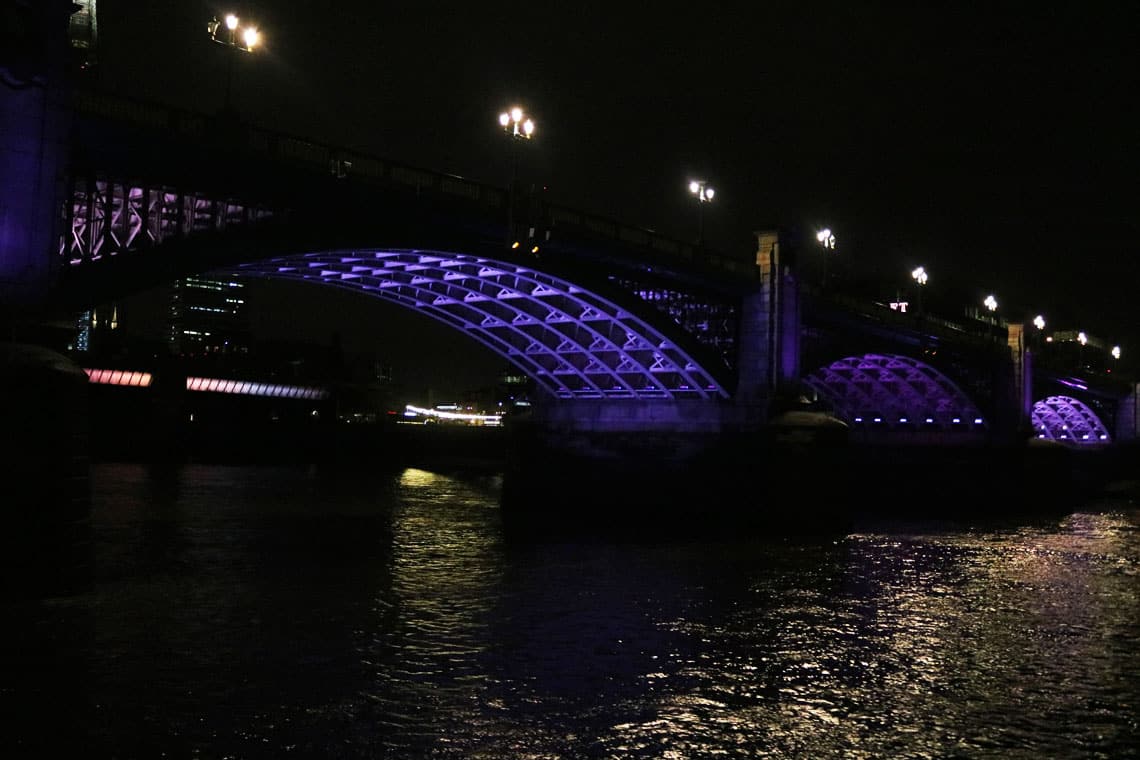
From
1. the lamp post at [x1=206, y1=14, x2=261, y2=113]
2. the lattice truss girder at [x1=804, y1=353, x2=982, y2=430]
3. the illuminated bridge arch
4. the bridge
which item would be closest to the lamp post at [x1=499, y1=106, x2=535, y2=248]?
the bridge

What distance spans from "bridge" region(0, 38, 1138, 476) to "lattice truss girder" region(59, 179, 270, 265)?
0.18ft

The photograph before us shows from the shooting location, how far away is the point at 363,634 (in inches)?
597

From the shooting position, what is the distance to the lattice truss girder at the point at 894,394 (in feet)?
201

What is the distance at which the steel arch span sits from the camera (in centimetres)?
3212

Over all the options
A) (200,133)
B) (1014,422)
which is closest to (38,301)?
(200,133)

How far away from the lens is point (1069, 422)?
324 feet

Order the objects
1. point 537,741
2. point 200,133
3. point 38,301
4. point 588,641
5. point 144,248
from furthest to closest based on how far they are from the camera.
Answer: point 200,133, point 144,248, point 38,301, point 588,641, point 537,741

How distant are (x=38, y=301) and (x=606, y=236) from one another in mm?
20317

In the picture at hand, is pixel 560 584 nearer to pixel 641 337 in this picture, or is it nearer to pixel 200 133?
pixel 200 133

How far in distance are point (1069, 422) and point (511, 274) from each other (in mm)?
82036

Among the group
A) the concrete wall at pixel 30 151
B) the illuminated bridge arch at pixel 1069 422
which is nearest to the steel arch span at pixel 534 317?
the concrete wall at pixel 30 151

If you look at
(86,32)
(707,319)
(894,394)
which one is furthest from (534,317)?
(894,394)

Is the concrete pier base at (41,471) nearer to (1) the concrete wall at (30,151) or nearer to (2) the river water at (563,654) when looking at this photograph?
(2) the river water at (563,654)

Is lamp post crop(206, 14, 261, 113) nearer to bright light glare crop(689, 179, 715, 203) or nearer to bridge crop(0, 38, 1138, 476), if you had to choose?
bridge crop(0, 38, 1138, 476)
